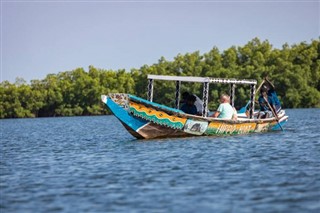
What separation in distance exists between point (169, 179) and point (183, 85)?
101 meters

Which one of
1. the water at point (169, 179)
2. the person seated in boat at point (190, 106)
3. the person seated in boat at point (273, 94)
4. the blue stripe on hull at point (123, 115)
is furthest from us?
the person seated in boat at point (273, 94)

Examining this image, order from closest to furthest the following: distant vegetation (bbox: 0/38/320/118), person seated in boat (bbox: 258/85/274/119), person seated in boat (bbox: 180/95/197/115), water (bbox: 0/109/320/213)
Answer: water (bbox: 0/109/320/213), person seated in boat (bbox: 180/95/197/115), person seated in boat (bbox: 258/85/274/119), distant vegetation (bbox: 0/38/320/118)

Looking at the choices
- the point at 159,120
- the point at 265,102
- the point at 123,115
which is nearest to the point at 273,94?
the point at 265,102

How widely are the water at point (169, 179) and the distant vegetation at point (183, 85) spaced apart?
254 feet

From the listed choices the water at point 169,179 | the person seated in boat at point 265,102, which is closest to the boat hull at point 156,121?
the water at point 169,179

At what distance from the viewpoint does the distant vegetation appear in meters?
113

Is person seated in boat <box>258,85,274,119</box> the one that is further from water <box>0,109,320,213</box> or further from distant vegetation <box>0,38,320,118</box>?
distant vegetation <box>0,38,320,118</box>

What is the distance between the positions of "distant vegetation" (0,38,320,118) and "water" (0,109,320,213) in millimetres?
77285

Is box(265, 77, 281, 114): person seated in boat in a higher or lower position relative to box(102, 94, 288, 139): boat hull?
higher

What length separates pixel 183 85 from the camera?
11662cm

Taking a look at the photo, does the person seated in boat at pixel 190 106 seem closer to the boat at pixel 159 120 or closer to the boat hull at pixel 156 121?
the boat at pixel 159 120

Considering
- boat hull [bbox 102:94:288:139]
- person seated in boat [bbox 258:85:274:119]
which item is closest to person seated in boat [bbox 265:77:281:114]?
person seated in boat [bbox 258:85:274:119]

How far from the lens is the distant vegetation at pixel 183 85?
113000 mm

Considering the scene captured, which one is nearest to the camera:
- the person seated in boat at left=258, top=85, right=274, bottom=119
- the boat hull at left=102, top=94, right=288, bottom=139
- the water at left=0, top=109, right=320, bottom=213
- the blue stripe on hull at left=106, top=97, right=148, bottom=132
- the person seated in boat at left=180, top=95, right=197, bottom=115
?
the water at left=0, top=109, right=320, bottom=213
